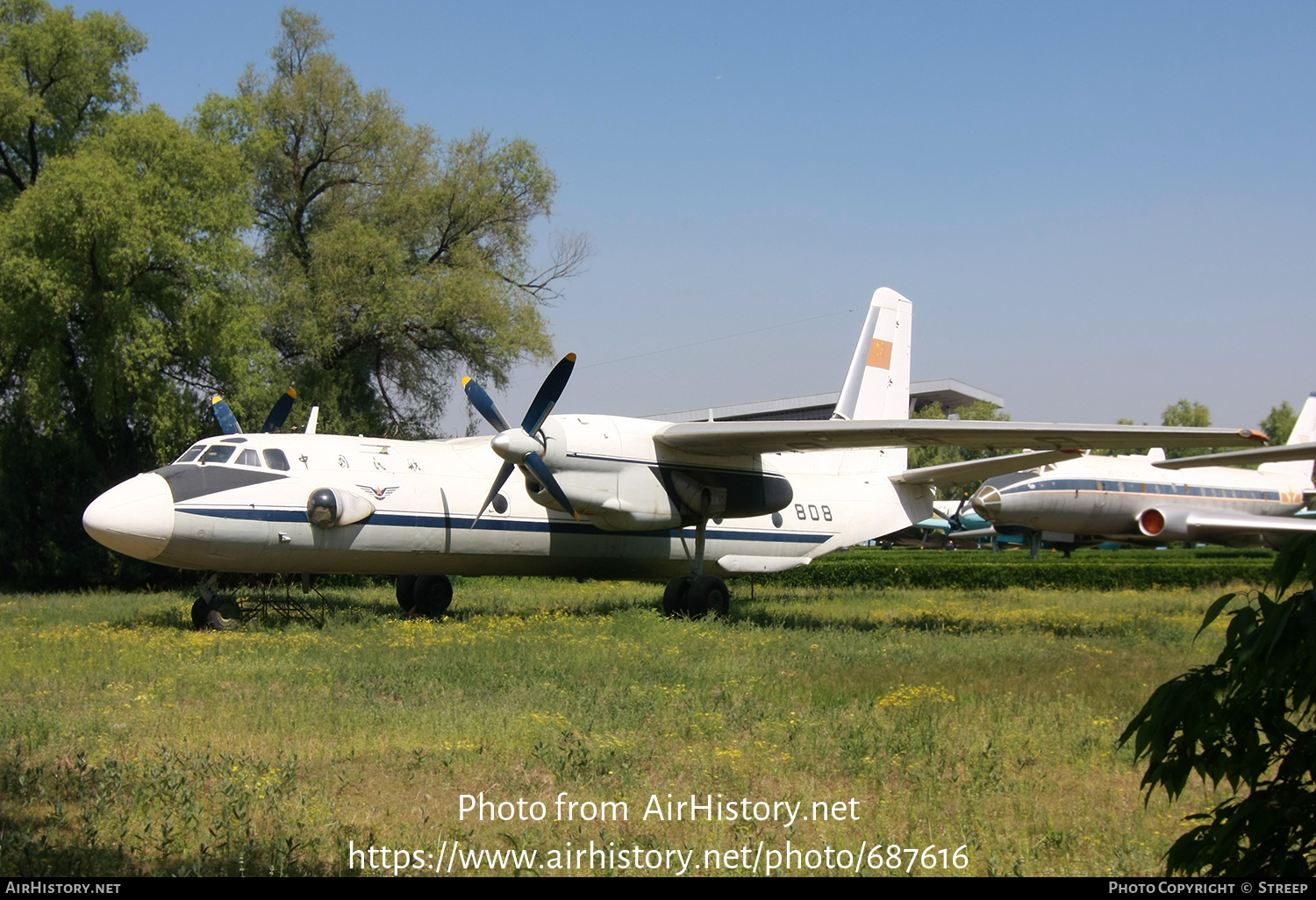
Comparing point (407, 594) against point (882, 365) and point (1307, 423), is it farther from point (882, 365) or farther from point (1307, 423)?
point (1307, 423)

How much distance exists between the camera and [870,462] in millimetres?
22156

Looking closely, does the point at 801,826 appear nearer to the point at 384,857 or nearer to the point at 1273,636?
the point at 384,857

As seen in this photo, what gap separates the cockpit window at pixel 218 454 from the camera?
15.1 m

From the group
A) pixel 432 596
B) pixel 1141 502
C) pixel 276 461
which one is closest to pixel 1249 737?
pixel 276 461

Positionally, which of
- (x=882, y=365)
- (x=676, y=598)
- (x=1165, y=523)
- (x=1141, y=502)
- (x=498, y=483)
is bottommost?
(x=676, y=598)

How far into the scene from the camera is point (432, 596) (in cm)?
1866

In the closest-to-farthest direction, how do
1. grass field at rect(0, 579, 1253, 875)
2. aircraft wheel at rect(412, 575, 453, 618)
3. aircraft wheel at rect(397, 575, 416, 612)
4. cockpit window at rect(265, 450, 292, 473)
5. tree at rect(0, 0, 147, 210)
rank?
grass field at rect(0, 579, 1253, 875) → cockpit window at rect(265, 450, 292, 473) → aircraft wheel at rect(412, 575, 453, 618) → aircraft wheel at rect(397, 575, 416, 612) → tree at rect(0, 0, 147, 210)

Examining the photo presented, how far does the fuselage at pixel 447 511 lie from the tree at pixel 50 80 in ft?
55.4

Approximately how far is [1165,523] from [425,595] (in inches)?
1007

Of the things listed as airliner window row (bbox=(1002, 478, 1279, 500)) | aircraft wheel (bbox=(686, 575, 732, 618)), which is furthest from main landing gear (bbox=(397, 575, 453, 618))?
airliner window row (bbox=(1002, 478, 1279, 500))

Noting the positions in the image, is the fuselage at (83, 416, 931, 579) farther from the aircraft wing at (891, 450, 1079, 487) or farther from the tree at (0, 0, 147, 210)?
the tree at (0, 0, 147, 210)

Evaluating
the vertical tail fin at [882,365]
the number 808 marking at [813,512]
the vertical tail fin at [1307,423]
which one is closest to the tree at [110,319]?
the number 808 marking at [813,512]

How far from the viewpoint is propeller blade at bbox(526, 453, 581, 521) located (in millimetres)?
15375

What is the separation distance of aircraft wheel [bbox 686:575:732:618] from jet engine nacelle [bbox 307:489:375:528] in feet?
18.3
